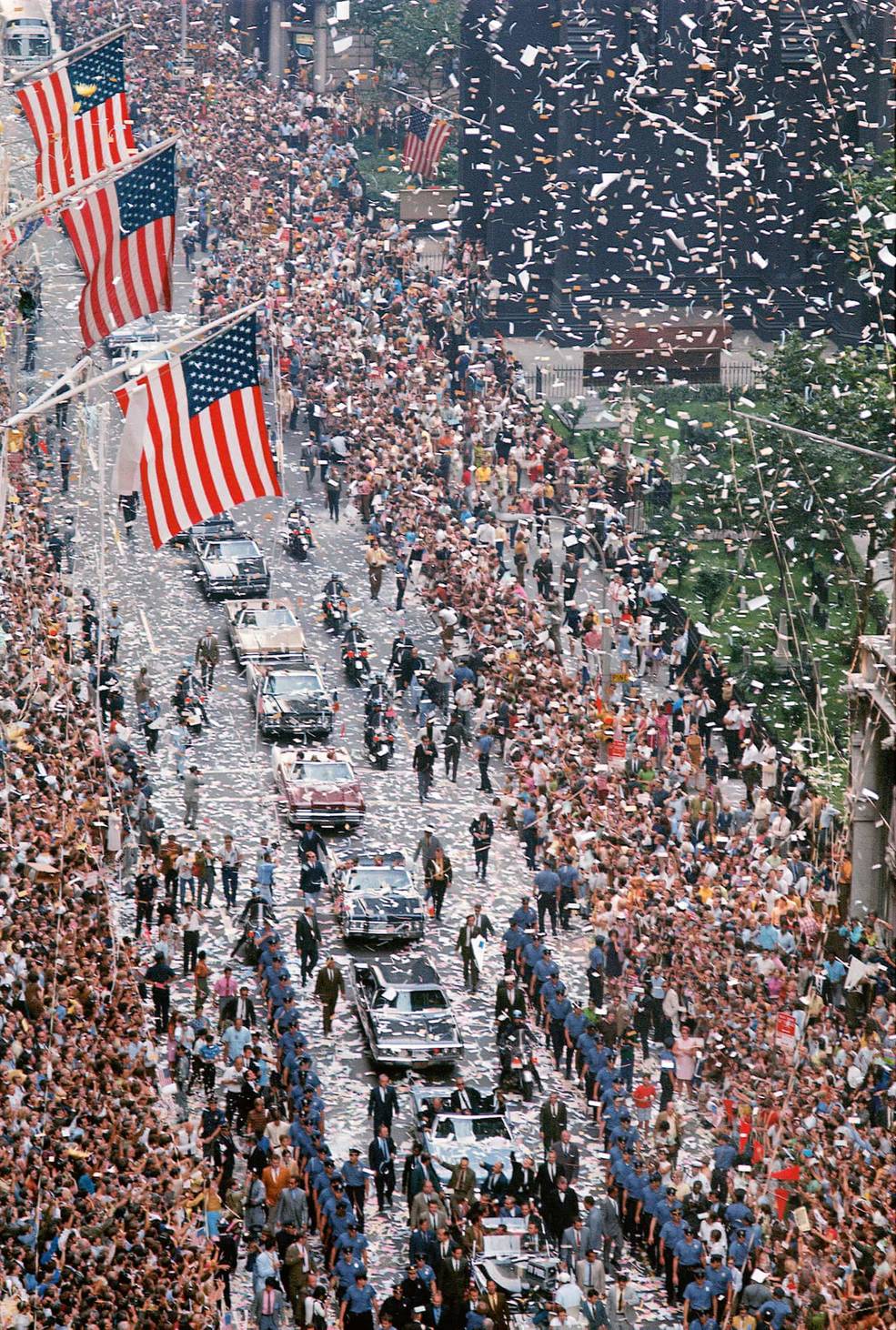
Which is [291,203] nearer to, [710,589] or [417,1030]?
[710,589]

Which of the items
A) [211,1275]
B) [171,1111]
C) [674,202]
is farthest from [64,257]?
[211,1275]

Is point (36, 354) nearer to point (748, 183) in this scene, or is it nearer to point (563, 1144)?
point (748, 183)

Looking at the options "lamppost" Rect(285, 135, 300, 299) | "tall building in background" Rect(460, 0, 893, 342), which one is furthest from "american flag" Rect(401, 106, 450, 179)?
"tall building in background" Rect(460, 0, 893, 342)

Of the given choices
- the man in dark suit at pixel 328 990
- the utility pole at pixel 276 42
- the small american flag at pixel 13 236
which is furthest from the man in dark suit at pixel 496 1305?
the utility pole at pixel 276 42

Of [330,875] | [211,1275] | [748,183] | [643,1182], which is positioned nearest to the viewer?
[211,1275]

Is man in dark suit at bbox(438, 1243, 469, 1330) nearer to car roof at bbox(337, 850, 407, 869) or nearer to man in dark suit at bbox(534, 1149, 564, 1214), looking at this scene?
man in dark suit at bbox(534, 1149, 564, 1214)

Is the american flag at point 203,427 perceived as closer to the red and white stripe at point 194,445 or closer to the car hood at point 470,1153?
the red and white stripe at point 194,445

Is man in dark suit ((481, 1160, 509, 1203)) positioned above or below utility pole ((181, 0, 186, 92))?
above
